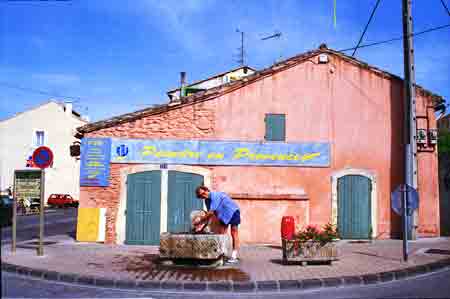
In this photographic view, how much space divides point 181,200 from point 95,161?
2878 mm

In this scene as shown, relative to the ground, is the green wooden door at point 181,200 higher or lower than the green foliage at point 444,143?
lower

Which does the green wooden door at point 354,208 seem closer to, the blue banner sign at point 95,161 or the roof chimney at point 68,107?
the blue banner sign at point 95,161

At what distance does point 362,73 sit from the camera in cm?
1534

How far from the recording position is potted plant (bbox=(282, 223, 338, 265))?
10.1 m

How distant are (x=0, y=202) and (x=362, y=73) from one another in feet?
49.5

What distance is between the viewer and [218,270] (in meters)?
9.57

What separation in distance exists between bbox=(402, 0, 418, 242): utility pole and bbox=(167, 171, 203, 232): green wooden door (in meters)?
6.44

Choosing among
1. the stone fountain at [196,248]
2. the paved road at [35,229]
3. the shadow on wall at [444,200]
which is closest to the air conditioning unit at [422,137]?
the shadow on wall at [444,200]

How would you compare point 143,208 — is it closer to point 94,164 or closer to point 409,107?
point 94,164

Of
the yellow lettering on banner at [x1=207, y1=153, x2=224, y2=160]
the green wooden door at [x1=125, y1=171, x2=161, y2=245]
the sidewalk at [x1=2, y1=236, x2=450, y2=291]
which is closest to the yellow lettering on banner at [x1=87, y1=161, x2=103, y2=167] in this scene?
the green wooden door at [x1=125, y1=171, x2=161, y2=245]

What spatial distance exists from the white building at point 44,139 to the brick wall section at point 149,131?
106 feet

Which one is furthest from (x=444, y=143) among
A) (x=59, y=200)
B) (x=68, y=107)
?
(x=68, y=107)

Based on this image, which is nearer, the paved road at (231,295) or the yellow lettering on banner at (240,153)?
the paved road at (231,295)

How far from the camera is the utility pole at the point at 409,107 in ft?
47.9
